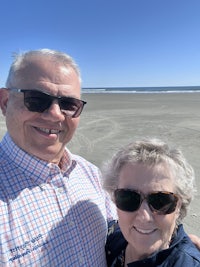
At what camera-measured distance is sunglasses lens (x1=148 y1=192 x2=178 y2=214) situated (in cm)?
204

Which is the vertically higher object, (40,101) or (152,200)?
(40,101)

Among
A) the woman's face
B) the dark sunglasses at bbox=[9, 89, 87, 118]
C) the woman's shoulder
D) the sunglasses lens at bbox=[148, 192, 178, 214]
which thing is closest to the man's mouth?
the dark sunglasses at bbox=[9, 89, 87, 118]

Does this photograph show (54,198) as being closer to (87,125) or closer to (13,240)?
(13,240)

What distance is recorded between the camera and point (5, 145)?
2.21m

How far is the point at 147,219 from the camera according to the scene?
204 cm

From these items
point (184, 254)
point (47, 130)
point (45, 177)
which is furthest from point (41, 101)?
point (184, 254)

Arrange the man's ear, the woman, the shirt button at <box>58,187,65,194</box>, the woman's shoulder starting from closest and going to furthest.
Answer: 1. the woman's shoulder
2. the woman
3. the shirt button at <box>58,187,65,194</box>
4. the man's ear

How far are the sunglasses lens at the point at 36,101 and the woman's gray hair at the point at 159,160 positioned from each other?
61cm

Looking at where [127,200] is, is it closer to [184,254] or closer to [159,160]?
[159,160]

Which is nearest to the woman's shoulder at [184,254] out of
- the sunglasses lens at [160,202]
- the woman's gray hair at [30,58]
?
the sunglasses lens at [160,202]

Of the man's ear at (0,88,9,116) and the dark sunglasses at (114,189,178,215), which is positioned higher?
the man's ear at (0,88,9,116)

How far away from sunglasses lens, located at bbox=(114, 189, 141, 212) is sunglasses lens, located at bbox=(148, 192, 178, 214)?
82mm

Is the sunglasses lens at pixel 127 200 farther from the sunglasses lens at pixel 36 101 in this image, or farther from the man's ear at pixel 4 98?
the man's ear at pixel 4 98

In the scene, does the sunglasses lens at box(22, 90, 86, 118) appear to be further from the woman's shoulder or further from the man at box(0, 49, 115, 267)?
the woman's shoulder
